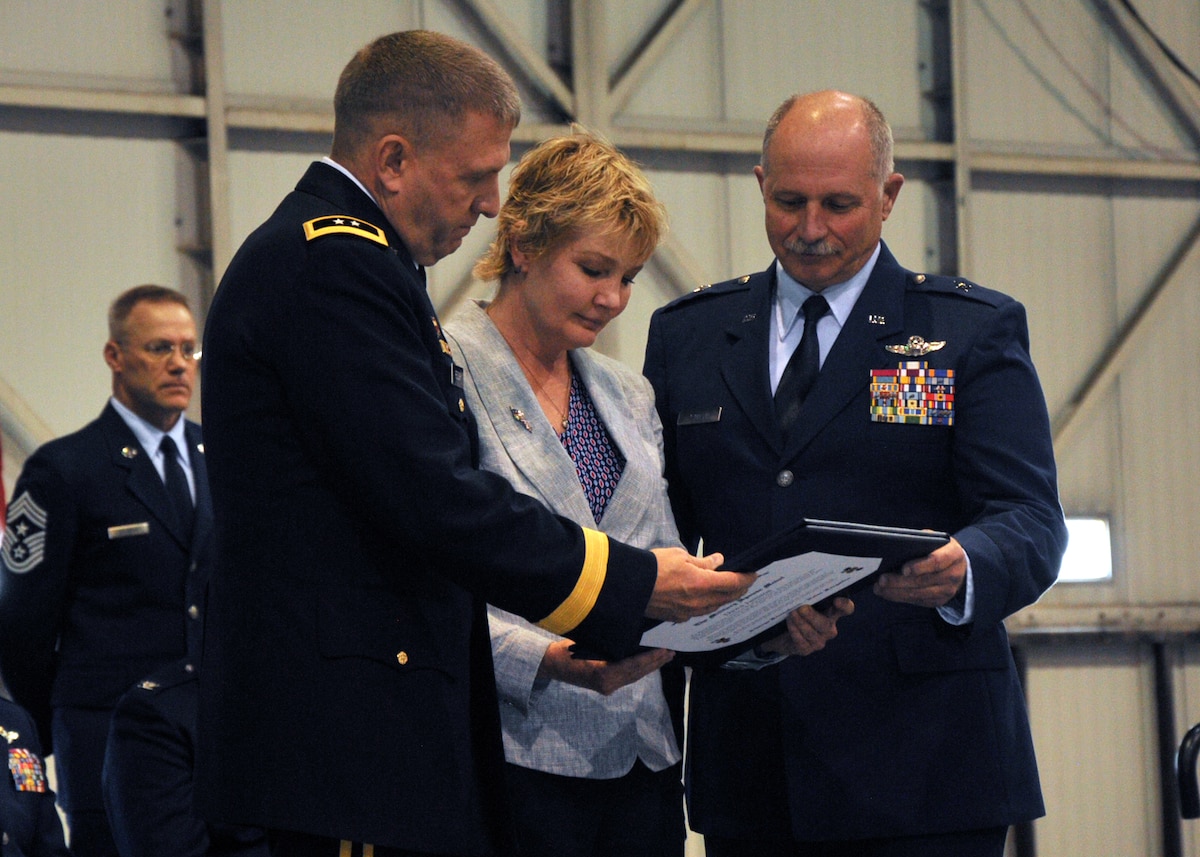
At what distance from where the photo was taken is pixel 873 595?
2197 millimetres

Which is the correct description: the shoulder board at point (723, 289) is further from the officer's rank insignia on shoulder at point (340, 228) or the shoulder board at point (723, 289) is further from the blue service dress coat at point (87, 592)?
the blue service dress coat at point (87, 592)

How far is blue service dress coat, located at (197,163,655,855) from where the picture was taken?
167 centimetres

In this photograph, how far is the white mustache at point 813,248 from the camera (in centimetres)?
Result: 227

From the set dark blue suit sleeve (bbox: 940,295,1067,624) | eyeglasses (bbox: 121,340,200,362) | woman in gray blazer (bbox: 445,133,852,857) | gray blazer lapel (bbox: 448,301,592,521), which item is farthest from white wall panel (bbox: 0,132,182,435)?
dark blue suit sleeve (bbox: 940,295,1067,624)

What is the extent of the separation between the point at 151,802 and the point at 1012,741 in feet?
6.13

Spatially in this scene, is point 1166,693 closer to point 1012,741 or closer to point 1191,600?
point 1191,600

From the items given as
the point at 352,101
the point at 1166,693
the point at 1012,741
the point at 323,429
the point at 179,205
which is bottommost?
the point at 1166,693

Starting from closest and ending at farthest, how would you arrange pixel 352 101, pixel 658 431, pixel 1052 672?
pixel 352 101
pixel 658 431
pixel 1052 672

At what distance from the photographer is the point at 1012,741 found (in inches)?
84.4

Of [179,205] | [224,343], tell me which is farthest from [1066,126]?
[224,343]

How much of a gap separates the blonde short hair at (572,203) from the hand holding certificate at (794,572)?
60 cm

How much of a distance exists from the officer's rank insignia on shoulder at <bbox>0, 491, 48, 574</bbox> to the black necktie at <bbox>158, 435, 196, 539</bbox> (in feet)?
1.03

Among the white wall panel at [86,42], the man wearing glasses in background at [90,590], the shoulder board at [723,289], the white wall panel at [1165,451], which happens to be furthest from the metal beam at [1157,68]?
the shoulder board at [723,289]

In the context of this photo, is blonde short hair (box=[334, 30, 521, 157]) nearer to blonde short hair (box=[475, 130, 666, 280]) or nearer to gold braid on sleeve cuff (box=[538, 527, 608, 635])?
blonde short hair (box=[475, 130, 666, 280])
